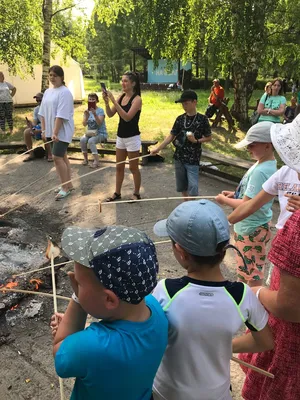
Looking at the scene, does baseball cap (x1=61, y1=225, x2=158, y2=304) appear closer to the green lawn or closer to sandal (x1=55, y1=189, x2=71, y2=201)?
sandal (x1=55, y1=189, x2=71, y2=201)

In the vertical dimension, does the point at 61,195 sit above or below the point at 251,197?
below

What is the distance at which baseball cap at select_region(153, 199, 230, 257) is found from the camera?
4.96ft

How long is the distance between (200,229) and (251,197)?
1518 millimetres

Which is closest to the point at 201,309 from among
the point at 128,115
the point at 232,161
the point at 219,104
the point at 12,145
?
the point at 128,115

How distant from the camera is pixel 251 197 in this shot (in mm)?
2891

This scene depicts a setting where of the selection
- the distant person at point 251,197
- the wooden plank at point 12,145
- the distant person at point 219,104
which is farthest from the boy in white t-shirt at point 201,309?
Result: the distant person at point 219,104

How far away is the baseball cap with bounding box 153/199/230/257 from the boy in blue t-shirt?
0.23 metres

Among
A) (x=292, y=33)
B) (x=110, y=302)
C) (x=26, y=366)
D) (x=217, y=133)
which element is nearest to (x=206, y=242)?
(x=110, y=302)

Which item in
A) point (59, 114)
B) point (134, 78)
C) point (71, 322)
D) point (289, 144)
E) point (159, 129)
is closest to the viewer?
point (71, 322)

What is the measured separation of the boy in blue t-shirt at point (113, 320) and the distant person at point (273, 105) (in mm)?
7727

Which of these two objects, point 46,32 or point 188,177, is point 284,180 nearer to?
point 188,177

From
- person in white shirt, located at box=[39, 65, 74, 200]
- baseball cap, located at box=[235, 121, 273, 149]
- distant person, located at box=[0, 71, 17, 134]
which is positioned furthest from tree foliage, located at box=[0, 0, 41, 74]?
baseball cap, located at box=[235, 121, 273, 149]

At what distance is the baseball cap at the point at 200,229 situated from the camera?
4.96 ft

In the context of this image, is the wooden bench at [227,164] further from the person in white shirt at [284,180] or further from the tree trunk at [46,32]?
the tree trunk at [46,32]
